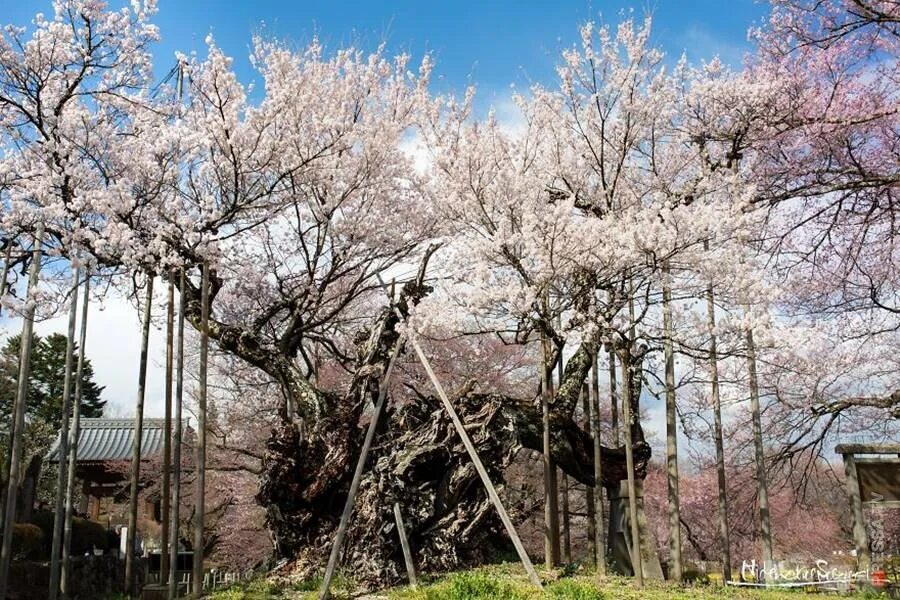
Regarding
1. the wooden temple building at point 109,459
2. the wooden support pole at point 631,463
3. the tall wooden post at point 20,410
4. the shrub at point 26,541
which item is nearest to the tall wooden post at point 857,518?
the wooden support pole at point 631,463

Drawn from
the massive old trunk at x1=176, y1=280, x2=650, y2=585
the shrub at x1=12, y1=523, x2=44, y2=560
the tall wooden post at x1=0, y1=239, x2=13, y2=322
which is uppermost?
the tall wooden post at x1=0, y1=239, x2=13, y2=322

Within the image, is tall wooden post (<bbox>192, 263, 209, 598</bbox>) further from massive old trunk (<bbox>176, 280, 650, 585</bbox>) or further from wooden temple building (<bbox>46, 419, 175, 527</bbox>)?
wooden temple building (<bbox>46, 419, 175, 527</bbox>)

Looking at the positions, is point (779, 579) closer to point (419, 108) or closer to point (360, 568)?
point (360, 568)

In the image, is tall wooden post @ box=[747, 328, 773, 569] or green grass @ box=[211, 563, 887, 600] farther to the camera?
tall wooden post @ box=[747, 328, 773, 569]

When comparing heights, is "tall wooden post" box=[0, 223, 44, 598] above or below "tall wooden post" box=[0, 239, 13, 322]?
below

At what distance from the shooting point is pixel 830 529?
2144 cm

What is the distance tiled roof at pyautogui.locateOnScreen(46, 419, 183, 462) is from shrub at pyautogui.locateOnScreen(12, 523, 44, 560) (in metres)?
8.56

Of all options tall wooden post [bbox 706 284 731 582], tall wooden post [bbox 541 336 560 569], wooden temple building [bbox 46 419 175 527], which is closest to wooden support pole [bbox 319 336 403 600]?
tall wooden post [bbox 541 336 560 569]

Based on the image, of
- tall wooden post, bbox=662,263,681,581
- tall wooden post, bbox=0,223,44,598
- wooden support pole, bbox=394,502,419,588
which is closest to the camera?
tall wooden post, bbox=0,223,44,598

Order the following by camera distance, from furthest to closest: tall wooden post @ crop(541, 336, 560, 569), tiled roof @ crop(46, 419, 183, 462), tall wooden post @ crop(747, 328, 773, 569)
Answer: tiled roof @ crop(46, 419, 183, 462), tall wooden post @ crop(747, 328, 773, 569), tall wooden post @ crop(541, 336, 560, 569)

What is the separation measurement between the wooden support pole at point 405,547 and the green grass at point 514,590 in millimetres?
154

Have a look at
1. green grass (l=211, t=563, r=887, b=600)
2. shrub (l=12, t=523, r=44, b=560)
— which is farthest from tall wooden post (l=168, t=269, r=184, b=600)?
shrub (l=12, t=523, r=44, b=560)

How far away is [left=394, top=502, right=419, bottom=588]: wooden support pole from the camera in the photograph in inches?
347

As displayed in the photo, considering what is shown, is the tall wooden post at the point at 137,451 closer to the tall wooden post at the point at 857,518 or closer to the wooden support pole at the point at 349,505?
the wooden support pole at the point at 349,505
